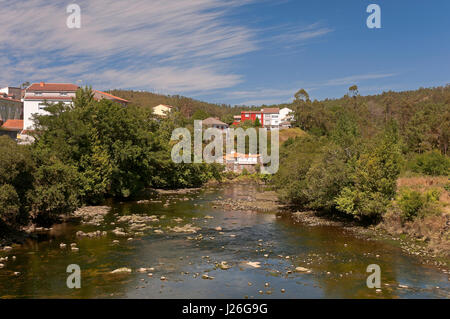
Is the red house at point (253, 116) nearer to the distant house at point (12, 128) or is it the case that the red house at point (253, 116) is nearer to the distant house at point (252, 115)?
the distant house at point (252, 115)

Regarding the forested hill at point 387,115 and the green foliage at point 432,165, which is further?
the forested hill at point 387,115

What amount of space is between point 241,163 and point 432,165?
1645 inches

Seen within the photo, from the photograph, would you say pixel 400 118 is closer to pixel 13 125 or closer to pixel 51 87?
pixel 51 87

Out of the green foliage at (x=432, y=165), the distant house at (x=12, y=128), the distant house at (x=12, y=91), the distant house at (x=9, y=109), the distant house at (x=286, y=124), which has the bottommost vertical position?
the green foliage at (x=432, y=165)

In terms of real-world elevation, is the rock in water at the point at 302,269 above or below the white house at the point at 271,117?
below

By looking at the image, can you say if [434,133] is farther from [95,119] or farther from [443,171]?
[95,119]

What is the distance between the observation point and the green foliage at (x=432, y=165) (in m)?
49.7

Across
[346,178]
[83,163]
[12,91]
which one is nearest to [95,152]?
[83,163]

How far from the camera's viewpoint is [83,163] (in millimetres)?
44969

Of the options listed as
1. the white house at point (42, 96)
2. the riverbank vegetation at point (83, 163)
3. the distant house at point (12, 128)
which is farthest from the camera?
the white house at point (42, 96)

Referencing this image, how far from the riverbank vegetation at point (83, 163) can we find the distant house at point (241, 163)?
42.8 ft

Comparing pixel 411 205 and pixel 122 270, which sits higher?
pixel 411 205

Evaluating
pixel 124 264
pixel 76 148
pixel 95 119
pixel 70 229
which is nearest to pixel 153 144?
pixel 95 119

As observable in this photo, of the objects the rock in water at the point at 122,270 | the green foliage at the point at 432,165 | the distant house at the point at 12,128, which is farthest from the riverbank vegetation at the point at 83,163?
the distant house at the point at 12,128
